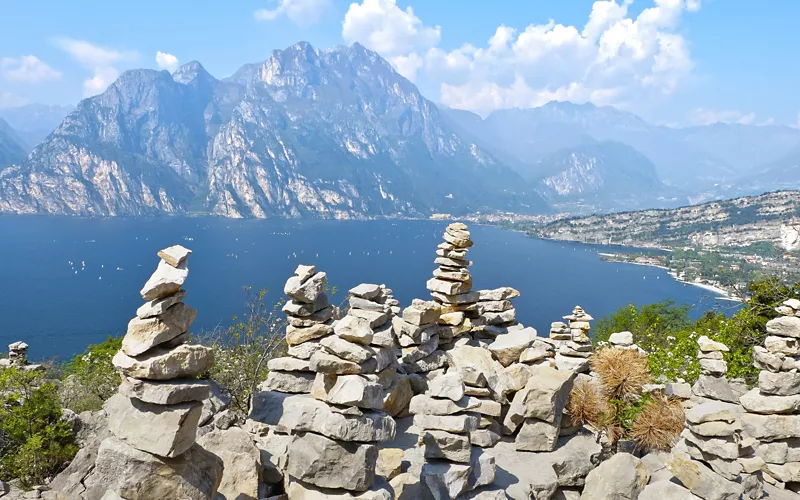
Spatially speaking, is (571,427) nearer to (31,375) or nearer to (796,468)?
(796,468)

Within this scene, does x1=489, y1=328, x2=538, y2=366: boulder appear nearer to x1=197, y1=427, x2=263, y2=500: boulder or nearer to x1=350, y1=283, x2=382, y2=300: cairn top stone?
x1=350, y1=283, x2=382, y2=300: cairn top stone

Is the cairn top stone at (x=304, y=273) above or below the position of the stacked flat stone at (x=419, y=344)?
above

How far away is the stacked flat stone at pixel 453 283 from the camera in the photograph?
55.4 ft

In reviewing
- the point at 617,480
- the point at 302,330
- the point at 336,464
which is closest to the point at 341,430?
the point at 336,464

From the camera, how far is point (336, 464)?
8641 millimetres

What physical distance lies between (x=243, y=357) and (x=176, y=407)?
12182 mm

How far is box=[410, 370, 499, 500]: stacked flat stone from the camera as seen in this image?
9.27m

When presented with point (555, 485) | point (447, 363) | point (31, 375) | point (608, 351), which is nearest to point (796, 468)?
point (608, 351)

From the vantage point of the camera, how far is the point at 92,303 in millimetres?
123500

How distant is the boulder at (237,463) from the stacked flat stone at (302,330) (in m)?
3.15

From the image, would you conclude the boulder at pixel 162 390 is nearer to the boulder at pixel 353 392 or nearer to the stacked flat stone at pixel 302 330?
the boulder at pixel 353 392

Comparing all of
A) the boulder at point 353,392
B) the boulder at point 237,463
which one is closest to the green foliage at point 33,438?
the boulder at point 237,463

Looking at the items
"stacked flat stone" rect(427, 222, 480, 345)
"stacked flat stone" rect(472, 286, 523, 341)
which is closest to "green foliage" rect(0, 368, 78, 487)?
"stacked flat stone" rect(427, 222, 480, 345)

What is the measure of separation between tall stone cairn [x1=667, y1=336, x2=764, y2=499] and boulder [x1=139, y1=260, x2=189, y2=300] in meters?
10.9
